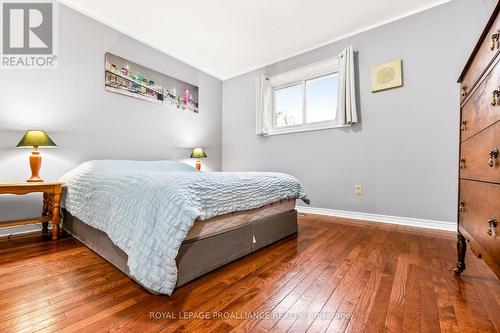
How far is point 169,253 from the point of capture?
1029 millimetres

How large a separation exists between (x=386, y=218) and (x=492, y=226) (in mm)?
1884

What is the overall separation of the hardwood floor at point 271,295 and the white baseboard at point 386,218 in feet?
2.22

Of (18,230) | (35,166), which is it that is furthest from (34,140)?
(18,230)

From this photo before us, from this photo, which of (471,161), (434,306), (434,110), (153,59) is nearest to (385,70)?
(434,110)

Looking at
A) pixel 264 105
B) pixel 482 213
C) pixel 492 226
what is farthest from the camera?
pixel 264 105

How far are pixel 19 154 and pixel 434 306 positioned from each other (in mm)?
3294

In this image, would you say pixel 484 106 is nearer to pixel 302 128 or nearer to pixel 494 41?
pixel 494 41

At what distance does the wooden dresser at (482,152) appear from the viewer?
82cm

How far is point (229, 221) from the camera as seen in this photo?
4.73ft

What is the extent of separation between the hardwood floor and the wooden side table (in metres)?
0.22

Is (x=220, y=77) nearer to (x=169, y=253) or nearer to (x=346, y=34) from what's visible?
(x=346, y=34)

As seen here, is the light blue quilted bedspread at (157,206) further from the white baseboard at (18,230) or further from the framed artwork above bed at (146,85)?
the framed artwork above bed at (146,85)

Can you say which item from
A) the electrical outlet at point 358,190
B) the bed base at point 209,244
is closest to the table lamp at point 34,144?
the bed base at point 209,244

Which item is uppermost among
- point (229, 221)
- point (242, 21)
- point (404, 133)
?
point (242, 21)
